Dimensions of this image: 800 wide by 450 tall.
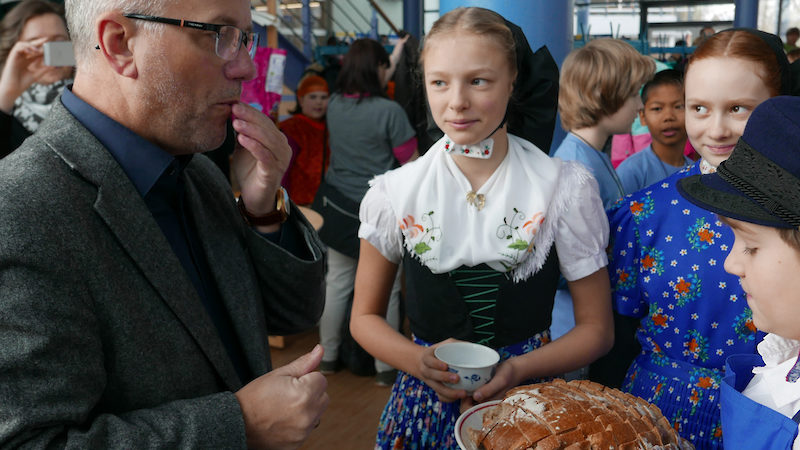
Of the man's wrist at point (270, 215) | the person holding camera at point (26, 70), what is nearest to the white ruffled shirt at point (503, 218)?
the man's wrist at point (270, 215)

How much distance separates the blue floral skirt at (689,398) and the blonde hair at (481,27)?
2.74ft

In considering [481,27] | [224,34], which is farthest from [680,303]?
[224,34]

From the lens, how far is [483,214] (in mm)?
1475

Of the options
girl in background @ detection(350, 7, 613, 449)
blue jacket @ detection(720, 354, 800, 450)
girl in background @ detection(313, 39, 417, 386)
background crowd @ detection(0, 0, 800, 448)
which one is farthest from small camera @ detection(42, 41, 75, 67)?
girl in background @ detection(313, 39, 417, 386)

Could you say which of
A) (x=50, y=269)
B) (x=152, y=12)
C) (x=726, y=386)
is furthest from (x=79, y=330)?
(x=726, y=386)

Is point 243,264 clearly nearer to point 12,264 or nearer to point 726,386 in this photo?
point 12,264

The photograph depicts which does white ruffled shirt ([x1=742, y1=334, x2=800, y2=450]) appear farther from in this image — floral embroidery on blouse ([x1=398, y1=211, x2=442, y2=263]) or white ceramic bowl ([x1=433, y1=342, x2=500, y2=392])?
floral embroidery on blouse ([x1=398, y1=211, x2=442, y2=263])

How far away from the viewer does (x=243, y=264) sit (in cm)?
126

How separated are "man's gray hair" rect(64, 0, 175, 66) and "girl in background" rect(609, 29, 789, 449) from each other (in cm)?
118

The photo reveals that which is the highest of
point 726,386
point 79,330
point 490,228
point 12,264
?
point 12,264

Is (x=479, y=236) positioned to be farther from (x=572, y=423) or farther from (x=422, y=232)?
(x=572, y=423)

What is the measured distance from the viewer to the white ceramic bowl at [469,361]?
119 centimetres

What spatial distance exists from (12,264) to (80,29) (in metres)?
0.45

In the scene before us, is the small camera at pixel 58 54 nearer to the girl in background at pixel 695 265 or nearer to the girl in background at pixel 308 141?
the girl in background at pixel 695 265
